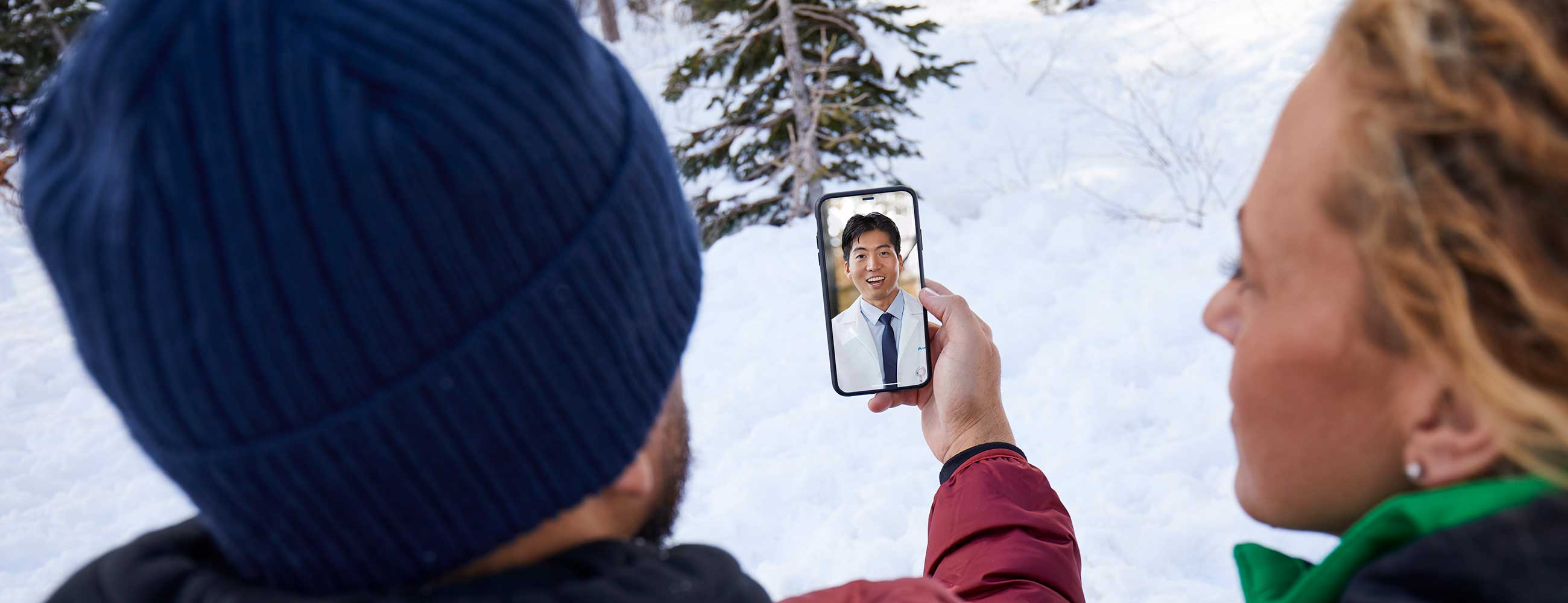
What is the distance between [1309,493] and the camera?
104 cm

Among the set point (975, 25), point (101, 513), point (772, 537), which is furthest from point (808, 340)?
point (975, 25)

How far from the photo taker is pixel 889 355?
7.30ft

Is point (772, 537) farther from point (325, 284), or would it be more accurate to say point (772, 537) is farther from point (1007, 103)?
point (1007, 103)

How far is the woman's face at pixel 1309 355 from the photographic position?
2.99ft

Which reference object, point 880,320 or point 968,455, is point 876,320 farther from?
point 968,455

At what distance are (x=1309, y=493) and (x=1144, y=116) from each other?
6025mm

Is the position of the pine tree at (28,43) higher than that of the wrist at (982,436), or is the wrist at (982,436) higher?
the wrist at (982,436)

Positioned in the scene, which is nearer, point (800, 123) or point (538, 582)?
point (538, 582)

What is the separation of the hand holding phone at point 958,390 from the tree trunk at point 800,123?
3.36 meters

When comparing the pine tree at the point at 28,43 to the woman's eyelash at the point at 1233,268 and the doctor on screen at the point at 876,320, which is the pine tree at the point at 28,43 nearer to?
the doctor on screen at the point at 876,320

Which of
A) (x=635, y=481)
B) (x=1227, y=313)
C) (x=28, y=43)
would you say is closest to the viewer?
(x=635, y=481)

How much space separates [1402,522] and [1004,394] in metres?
2.49

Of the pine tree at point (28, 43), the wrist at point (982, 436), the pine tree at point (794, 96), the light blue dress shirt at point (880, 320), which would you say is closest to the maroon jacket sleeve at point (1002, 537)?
the wrist at point (982, 436)

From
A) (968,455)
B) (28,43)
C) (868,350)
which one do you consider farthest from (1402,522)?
(28,43)
